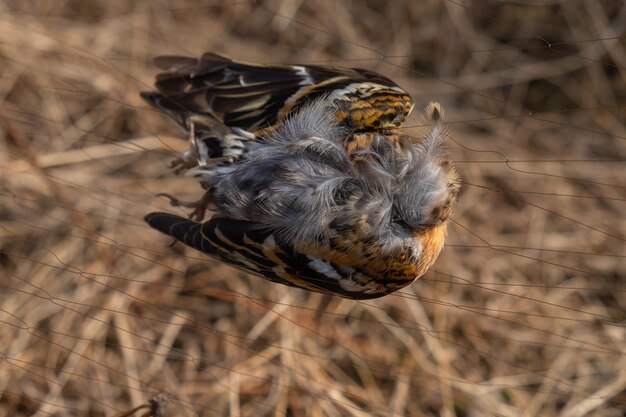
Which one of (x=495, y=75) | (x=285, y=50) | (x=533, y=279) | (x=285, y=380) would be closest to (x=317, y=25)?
(x=285, y=50)

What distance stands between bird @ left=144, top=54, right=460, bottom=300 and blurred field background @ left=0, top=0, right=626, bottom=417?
0.43 meters

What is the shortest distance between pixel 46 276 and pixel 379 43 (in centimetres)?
181

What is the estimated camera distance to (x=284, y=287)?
2662 millimetres

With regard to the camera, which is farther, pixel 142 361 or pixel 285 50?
pixel 285 50

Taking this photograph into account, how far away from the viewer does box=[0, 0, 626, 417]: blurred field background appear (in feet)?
8.12

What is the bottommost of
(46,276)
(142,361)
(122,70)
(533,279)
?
(533,279)

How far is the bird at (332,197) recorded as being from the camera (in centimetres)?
169

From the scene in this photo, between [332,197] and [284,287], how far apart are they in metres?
1.02

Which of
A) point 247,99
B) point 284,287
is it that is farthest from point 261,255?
point 284,287

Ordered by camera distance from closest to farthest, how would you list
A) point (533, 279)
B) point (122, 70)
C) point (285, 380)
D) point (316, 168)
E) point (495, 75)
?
point (316, 168) < point (285, 380) < point (533, 279) < point (122, 70) < point (495, 75)

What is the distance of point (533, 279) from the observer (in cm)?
287

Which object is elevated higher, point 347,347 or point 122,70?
point 122,70

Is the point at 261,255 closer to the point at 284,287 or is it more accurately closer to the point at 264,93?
the point at 264,93

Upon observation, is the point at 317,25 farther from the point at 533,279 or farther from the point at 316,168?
the point at 316,168
